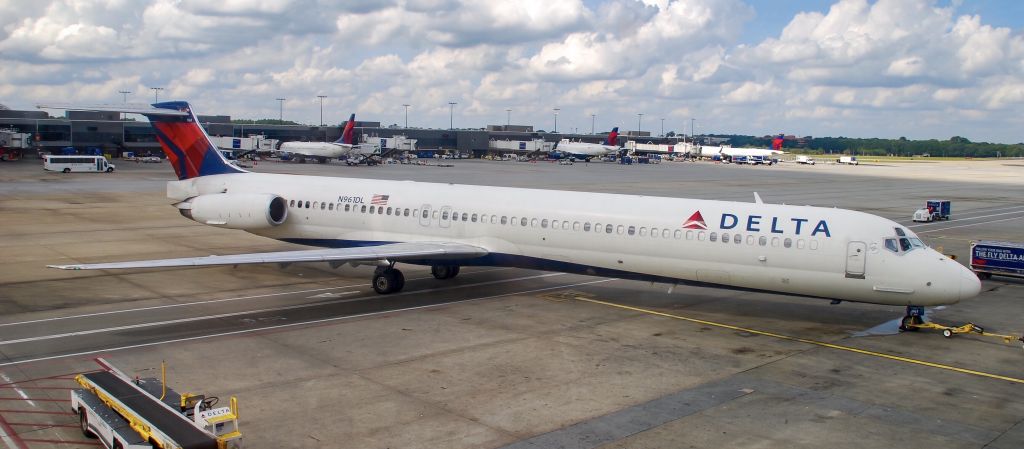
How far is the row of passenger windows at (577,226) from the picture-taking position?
2055cm

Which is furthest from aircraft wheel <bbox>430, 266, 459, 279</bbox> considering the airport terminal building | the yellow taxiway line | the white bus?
the airport terminal building

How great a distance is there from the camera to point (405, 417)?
13.7 metres

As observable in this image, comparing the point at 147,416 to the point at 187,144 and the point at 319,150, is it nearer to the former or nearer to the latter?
the point at 187,144

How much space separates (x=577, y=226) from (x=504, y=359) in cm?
661

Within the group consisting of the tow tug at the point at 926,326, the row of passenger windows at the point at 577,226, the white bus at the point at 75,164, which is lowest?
the tow tug at the point at 926,326

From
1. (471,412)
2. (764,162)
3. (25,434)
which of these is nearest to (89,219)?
(25,434)

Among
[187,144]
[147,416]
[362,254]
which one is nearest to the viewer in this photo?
[147,416]

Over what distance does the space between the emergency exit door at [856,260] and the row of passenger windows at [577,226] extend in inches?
33.1

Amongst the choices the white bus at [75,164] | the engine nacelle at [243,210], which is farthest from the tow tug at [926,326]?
the white bus at [75,164]

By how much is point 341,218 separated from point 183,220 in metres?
20.4

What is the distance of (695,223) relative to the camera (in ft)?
70.3

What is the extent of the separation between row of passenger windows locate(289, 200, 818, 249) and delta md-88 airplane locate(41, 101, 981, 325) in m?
0.03

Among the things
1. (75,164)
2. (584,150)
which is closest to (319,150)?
(75,164)

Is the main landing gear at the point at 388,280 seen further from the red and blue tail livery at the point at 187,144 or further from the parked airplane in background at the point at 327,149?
the parked airplane in background at the point at 327,149
